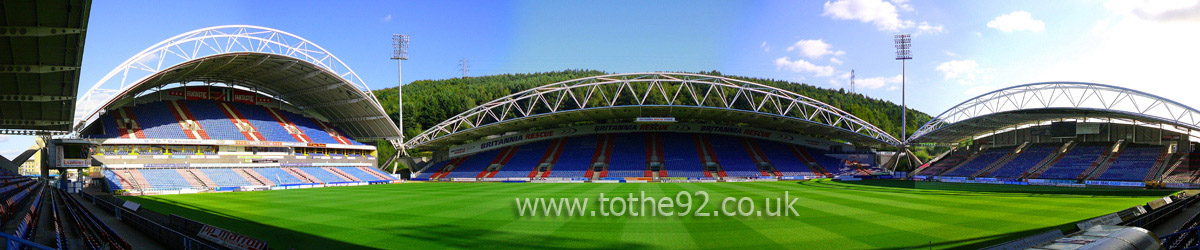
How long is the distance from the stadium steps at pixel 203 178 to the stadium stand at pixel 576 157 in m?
26.0

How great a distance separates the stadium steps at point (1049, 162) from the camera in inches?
1697

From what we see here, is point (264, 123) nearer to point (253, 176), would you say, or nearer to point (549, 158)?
point (253, 176)

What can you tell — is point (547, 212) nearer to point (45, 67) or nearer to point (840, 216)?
point (840, 216)

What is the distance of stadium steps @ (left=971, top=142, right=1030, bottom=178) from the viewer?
47250 mm

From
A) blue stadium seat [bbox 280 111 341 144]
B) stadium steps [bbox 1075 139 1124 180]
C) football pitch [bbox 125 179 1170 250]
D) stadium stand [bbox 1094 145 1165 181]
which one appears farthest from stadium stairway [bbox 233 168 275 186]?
stadium stand [bbox 1094 145 1165 181]

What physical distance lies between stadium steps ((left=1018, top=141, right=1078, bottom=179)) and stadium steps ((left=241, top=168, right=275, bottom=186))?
5617cm

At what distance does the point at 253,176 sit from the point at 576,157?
27.4m

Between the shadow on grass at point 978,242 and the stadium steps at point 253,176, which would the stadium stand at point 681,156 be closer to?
the stadium steps at point 253,176

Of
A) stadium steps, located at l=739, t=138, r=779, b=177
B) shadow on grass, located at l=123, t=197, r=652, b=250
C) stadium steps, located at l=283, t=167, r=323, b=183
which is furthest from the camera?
stadium steps, located at l=739, t=138, r=779, b=177

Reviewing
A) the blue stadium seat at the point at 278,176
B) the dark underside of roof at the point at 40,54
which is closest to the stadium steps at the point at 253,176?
the blue stadium seat at the point at 278,176

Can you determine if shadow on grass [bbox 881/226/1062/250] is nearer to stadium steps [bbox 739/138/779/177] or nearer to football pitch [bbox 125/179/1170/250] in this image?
football pitch [bbox 125/179/1170/250]

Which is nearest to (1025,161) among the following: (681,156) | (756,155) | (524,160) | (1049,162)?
(1049,162)

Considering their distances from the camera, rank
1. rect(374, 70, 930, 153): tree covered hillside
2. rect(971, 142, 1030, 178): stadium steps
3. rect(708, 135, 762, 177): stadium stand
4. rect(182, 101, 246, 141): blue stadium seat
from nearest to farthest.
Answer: rect(182, 101, 246, 141): blue stadium seat
rect(971, 142, 1030, 178): stadium steps
rect(708, 135, 762, 177): stadium stand
rect(374, 70, 930, 153): tree covered hillside

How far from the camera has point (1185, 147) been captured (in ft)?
135
